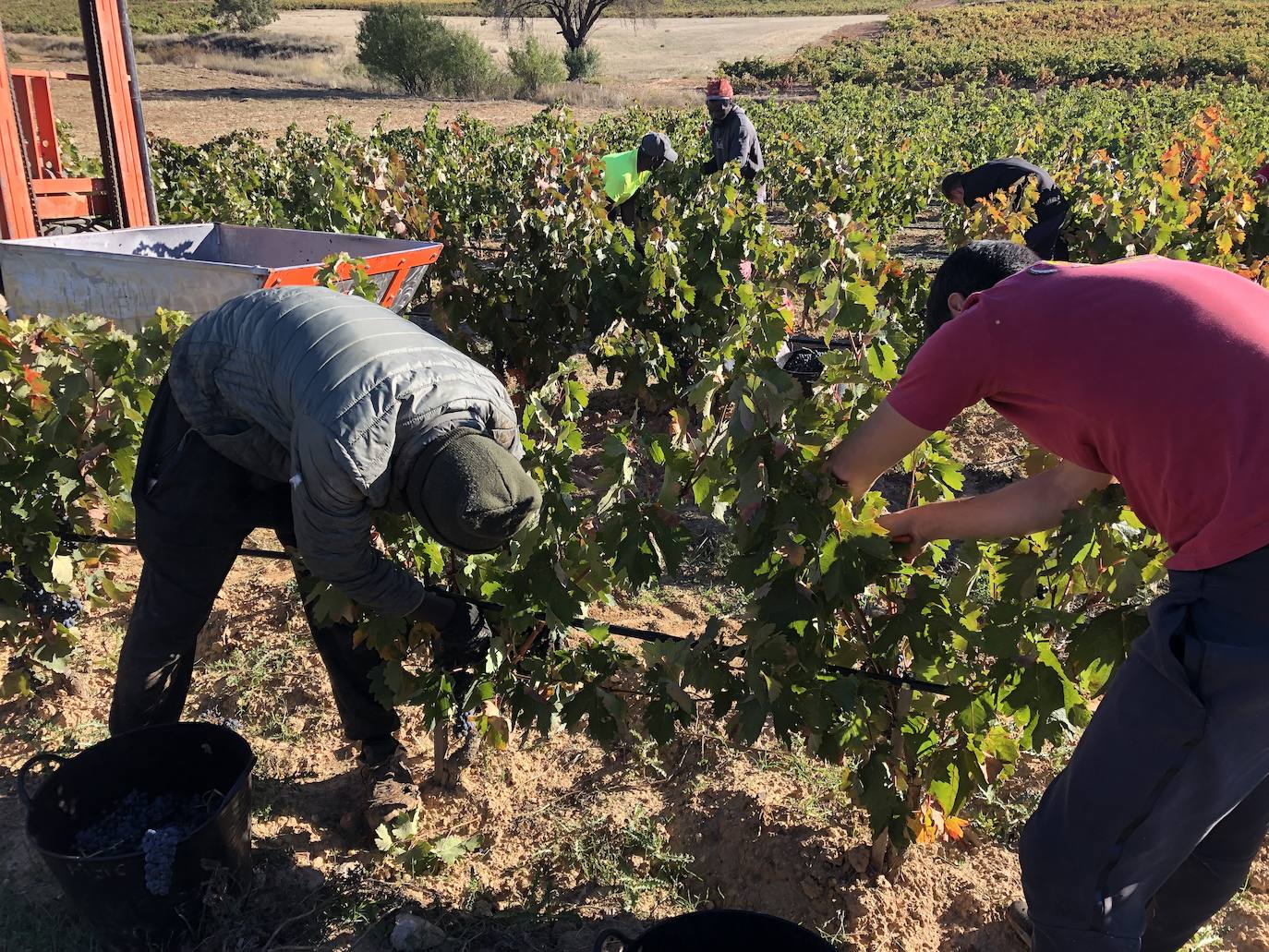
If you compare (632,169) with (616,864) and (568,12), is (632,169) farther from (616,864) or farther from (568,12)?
(568,12)

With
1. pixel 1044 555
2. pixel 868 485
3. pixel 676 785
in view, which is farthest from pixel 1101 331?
pixel 676 785

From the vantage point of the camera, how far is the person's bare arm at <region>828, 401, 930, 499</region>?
1.78 metres

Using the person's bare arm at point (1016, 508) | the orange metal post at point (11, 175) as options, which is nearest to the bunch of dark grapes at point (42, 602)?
the person's bare arm at point (1016, 508)

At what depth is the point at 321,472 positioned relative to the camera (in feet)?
6.34

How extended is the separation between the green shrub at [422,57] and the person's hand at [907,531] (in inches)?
1419

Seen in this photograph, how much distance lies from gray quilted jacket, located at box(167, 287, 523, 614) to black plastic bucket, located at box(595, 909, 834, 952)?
0.92m

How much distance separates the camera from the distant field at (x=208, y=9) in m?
44.7

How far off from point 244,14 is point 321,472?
5793 centimetres

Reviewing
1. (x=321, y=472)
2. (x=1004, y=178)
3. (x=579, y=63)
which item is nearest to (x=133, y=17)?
(x=579, y=63)

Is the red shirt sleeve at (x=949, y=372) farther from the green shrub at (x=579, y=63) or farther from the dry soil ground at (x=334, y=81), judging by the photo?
the green shrub at (x=579, y=63)

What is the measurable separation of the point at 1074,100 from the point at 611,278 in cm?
2324

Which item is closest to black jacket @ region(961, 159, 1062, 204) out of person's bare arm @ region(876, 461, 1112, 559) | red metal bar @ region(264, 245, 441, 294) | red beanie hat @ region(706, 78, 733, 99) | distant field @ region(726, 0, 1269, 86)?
red beanie hat @ region(706, 78, 733, 99)

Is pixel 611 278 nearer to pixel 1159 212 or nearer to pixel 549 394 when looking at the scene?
pixel 549 394

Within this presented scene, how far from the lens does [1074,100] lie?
24.0 metres
